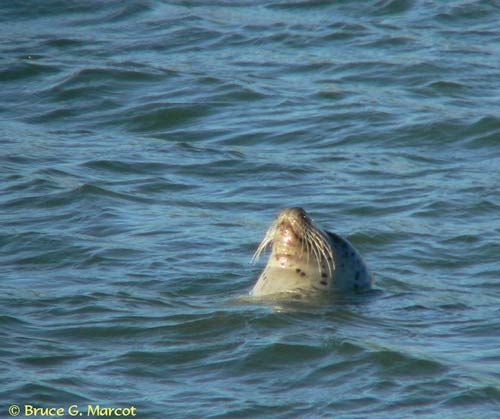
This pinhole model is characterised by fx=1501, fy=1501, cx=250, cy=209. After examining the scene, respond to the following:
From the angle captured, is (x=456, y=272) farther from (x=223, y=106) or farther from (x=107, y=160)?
(x=223, y=106)

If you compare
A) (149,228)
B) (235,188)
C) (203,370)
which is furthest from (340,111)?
(203,370)

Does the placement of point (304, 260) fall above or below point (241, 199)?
above

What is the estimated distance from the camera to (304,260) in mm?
9883

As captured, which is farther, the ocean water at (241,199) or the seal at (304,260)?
the seal at (304,260)

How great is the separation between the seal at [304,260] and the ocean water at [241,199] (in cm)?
22

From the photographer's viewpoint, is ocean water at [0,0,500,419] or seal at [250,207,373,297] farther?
seal at [250,207,373,297]

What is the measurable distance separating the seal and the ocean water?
0.73ft

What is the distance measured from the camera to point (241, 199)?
1305 cm

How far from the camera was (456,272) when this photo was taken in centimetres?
1101

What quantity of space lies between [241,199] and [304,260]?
127 inches

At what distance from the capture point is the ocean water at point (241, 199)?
26.6 feet

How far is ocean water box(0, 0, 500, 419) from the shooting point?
8109 mm

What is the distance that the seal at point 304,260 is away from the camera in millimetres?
9750

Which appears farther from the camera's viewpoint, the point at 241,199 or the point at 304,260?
the point at 241,199
